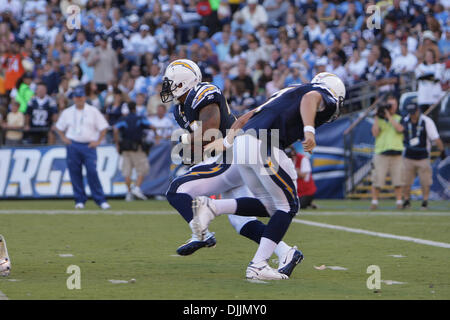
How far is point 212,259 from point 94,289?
7.30 ft

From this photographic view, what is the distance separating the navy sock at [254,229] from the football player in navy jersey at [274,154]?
26 centimetres

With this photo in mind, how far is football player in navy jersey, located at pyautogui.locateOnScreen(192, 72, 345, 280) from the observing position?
6.30 meters

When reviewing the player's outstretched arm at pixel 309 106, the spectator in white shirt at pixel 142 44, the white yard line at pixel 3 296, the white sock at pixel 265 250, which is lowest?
the white yard line at pixel 3 296

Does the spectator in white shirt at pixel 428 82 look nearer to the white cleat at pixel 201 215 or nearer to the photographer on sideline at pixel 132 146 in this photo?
the photographer on sideline at pixel 132 146

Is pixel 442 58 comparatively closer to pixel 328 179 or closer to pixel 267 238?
pixel 328 179

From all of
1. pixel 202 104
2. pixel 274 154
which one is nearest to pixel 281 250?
pixel 274 154

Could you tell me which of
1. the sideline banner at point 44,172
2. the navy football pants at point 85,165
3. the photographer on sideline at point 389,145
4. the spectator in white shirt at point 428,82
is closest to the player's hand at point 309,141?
the photographer on sideline at point 389,145

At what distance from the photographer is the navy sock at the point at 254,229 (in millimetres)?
6863

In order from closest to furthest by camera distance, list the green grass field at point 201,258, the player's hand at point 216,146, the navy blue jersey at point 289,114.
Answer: the green grass field at point 201,258
the navy blue jersey at point 289,114
the player's hand at point 216,146

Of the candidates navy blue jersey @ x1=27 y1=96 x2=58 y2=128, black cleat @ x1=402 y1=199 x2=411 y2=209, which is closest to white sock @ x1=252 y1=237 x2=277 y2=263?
black cleat @ x1=402 y1=199 x2=411 y2=209

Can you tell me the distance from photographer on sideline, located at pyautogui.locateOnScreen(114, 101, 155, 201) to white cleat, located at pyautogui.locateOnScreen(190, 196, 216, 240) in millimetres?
11088

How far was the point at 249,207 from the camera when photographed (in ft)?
21.6

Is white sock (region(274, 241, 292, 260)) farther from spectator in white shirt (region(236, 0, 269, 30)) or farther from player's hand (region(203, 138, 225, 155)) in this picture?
spectator in white shirt (region(236, 0, 269, 30))

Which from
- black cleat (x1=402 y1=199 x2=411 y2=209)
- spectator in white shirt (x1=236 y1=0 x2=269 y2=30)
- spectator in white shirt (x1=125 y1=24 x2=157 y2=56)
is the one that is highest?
spectator in white shirt (x1=236 y1=0 x2=269 y2=30)
